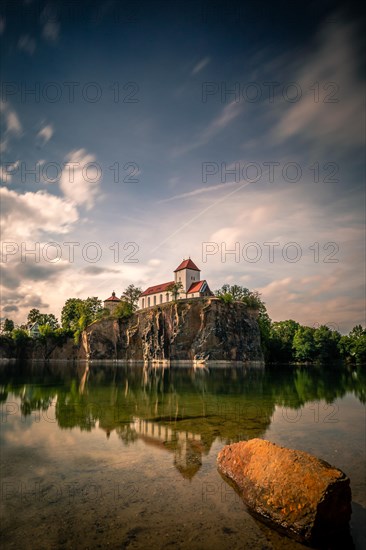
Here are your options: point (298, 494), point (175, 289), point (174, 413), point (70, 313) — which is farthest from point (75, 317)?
point (298, 494)

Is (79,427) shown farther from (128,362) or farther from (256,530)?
(128,362)

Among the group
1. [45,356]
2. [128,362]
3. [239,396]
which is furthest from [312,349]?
[45,356]

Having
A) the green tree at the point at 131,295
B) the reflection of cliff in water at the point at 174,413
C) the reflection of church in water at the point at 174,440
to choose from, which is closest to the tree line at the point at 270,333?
the green tree at the point at 131,295

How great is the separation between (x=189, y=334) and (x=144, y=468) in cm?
7742

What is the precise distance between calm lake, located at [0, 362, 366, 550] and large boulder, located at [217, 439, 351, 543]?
0.32 metres

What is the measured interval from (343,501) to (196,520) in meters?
3.12

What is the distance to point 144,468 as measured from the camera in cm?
1029

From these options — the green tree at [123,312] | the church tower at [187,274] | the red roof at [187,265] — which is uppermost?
the red roof at [187,265]

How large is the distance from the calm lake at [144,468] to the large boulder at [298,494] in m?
0.32

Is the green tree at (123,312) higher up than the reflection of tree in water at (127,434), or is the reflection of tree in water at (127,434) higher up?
the green tree at (123,312)

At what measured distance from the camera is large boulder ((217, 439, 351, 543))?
6.62m

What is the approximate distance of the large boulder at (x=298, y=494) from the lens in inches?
261

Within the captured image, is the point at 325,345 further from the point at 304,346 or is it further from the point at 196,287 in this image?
the point at 196,287

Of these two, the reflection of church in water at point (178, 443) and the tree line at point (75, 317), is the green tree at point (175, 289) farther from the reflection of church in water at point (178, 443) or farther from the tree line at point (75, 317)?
the reflection of church in water at point (178, 443)
